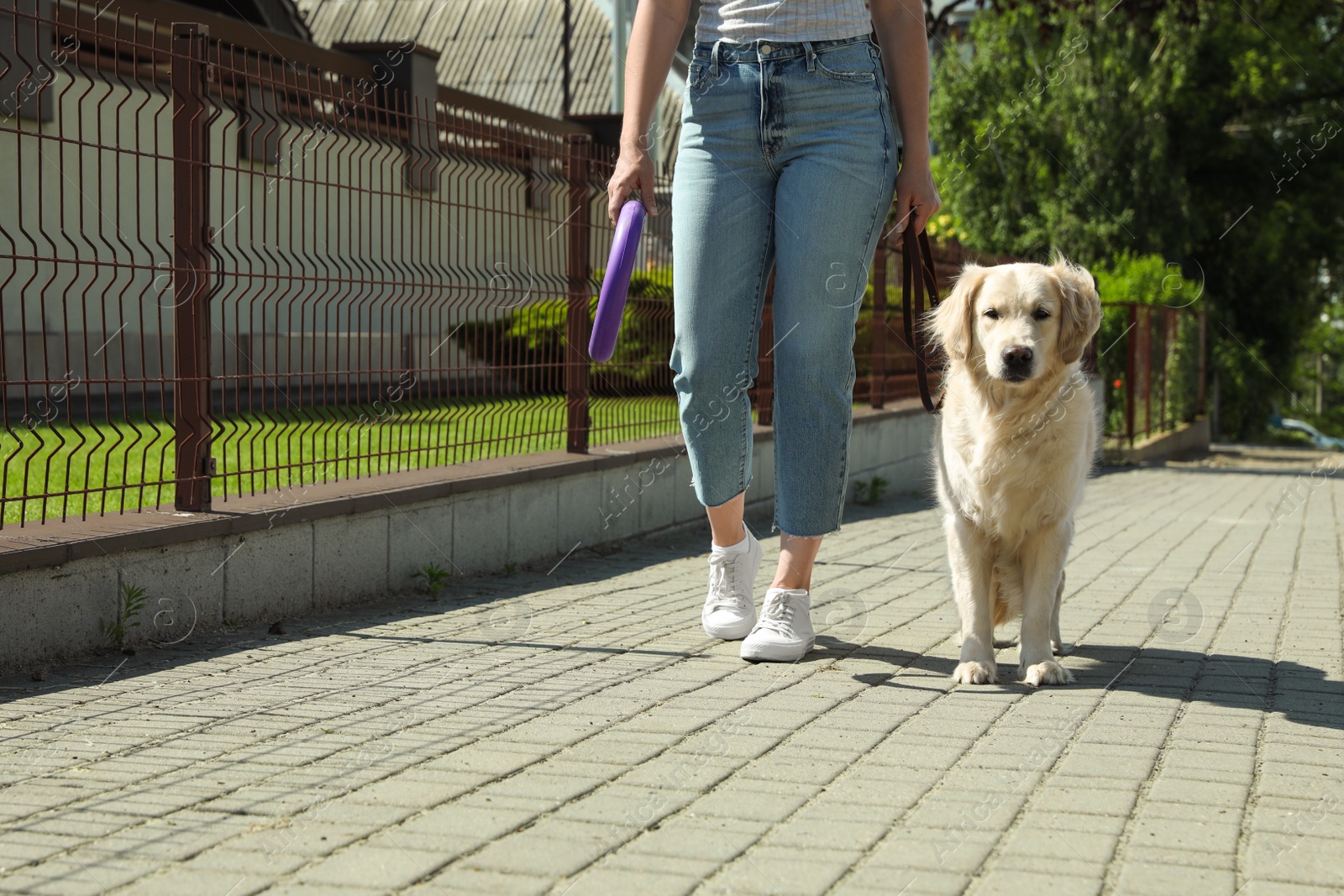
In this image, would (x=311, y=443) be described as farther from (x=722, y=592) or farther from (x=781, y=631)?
(x=781, y=631)

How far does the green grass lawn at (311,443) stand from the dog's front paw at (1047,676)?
2924 millimetres

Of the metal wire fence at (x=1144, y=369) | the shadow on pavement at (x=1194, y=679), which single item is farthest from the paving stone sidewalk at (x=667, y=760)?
the metal wire fence at (x=1144, y=369)

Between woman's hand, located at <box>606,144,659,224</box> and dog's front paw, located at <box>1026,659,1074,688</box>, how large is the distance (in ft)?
5.95

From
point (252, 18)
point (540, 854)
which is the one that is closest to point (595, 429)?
point (540, 854)

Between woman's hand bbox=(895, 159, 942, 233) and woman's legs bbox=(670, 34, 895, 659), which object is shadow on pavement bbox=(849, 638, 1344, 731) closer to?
woman's legs bbox=(670, 34, 895, 659)

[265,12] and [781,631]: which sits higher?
[265,12]

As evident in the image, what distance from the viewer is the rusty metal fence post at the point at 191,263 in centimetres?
489

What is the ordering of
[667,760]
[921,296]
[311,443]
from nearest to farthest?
1. [667,760]
2. [921,296]
3. [311,443]

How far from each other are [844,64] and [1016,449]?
1290 millimetres

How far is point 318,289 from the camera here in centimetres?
548

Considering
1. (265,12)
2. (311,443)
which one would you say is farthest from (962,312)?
(265,12)

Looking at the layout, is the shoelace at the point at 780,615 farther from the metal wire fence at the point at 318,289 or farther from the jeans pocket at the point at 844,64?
the metal wire fence at the point at 318,289

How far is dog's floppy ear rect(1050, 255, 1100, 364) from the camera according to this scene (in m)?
4.31

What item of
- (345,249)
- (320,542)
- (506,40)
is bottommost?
(320,542)
